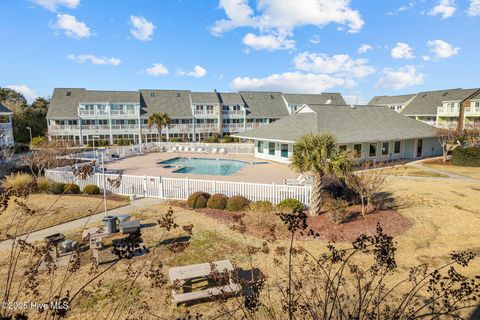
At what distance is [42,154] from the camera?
85.4ft

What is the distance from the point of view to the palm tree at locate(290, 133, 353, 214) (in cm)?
1396

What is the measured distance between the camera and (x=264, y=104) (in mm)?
66750

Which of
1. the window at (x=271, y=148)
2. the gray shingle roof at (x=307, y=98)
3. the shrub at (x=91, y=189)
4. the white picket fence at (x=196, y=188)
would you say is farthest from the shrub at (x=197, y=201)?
the gray shingle roof at (x=307, y=98)

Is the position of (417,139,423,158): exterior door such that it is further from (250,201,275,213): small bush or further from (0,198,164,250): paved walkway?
(0,198,164,250): paved walkway

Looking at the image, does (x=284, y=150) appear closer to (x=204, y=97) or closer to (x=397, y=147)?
(x=397, y=147)

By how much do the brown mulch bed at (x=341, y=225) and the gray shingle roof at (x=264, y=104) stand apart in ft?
166

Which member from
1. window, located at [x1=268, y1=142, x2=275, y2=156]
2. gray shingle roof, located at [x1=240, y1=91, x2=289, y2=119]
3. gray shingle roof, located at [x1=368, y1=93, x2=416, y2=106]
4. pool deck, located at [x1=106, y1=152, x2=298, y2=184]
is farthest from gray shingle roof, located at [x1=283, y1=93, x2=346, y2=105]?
window, located at [x1=268, y1=142, x2=275, y2=156]

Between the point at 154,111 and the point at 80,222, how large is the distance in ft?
155

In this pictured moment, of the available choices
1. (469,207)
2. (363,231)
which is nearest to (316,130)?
(469,207)

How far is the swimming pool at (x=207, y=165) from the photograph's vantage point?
30669mm

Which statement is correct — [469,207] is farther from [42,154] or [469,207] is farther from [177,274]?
[42,154]

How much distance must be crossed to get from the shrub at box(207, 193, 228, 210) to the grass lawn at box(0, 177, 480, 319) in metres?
1.09

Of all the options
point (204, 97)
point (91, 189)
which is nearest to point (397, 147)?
point (91, 189)

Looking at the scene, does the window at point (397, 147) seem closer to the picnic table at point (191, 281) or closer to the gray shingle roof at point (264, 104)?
the picnic table at point (191, 281)
